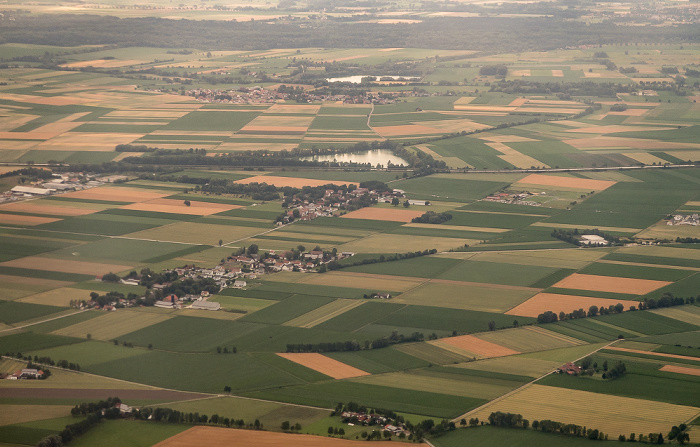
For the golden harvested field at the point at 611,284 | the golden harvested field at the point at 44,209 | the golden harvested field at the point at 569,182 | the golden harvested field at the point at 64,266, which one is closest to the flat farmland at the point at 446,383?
the golden harvested field at the point at 611,284

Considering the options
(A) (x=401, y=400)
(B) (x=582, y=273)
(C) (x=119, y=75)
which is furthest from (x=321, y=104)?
(A) (x=401, y=400)

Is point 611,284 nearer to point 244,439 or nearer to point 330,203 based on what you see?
point 330,203

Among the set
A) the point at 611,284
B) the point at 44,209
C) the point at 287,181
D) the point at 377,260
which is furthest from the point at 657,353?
the point at 44,209

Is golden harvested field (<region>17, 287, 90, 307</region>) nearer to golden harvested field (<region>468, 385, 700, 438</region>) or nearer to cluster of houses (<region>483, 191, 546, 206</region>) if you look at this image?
golden harvested field (<region>468, 385, 700, 438</region>)

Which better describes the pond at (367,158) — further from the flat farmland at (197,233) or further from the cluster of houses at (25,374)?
the cluster of houses at (25,374)

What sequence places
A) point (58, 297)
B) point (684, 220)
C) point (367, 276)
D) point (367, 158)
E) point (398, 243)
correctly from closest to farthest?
point (58, 297), point (367, 276), point (398, 243), point (684, 220), point (367, 158)

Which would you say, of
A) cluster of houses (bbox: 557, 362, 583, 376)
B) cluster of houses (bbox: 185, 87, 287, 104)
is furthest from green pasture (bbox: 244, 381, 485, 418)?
cluster of houses (bbox: 185, 87, 287, 104)
